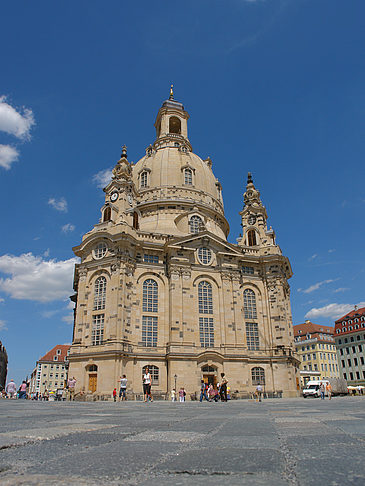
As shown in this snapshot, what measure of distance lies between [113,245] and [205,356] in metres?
15.9

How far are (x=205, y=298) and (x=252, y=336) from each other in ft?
25.8

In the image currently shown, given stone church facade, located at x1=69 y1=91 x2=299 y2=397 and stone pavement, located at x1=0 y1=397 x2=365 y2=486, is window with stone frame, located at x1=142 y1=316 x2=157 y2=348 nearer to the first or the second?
stone church facade, located at x1=69 y1=91 x2=299 y2=397

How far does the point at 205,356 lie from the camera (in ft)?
135

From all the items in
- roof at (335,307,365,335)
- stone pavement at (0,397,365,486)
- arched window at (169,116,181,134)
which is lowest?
stone pavement at (0,397,365,486)

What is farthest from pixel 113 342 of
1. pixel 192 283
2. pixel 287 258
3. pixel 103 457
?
pixel 103 457

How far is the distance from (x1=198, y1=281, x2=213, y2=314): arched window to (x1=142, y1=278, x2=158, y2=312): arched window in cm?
530

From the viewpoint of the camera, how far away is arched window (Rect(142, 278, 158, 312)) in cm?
4254

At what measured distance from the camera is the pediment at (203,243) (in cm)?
4453

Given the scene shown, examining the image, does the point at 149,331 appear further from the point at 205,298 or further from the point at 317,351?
the point at 317,351

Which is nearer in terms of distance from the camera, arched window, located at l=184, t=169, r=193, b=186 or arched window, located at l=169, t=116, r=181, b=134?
arched window, located at l=184, t=169, r=193, b=186

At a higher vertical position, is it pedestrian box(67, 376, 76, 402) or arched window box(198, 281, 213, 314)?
arched window box(198, 281, 213, 314)

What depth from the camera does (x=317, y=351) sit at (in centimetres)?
9281

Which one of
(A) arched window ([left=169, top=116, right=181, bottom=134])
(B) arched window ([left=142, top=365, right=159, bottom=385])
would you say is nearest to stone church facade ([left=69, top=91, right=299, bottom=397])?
(B) arched window ([left=142, top=365, right=159, bottom=385])

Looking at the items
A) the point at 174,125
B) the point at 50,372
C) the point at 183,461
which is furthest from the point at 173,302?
the point at 50,372
